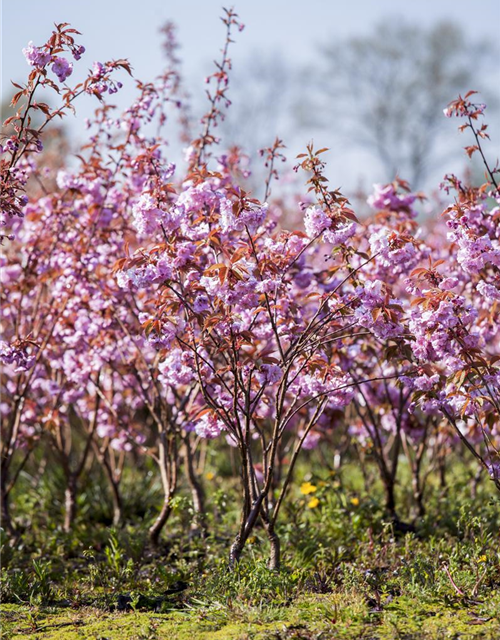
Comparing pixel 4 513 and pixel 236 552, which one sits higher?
pixel 4 513

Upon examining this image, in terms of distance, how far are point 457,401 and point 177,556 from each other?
208 centimetres

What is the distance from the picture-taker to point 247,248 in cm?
330

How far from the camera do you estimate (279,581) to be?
3.44 metres

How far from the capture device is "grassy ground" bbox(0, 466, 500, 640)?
3.15m

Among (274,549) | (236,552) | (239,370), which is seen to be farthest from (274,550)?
(239,370)

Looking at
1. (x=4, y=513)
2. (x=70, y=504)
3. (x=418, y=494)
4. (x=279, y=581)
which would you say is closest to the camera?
(x=279, y=581)

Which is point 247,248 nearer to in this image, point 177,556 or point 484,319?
point 484,319

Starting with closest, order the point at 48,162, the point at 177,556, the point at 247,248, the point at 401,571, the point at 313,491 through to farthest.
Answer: the point at 247,248, the point at 401,571, the point at 177,556, the point at 313,491, the point at 48,162

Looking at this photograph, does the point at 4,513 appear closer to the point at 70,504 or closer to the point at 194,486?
the point at 70,504

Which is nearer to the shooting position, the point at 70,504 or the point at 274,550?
the point at 274,550

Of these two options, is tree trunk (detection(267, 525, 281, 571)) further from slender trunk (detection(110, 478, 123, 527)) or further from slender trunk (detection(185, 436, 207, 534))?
slender trunk (detection(110, 478, 123, 527))

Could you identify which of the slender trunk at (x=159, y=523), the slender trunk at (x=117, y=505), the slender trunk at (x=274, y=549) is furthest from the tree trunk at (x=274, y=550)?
the slender trunk at (x=117, y=505)

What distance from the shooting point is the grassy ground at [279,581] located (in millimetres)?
3148

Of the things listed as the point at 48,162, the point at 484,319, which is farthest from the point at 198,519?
the point at 48,162
